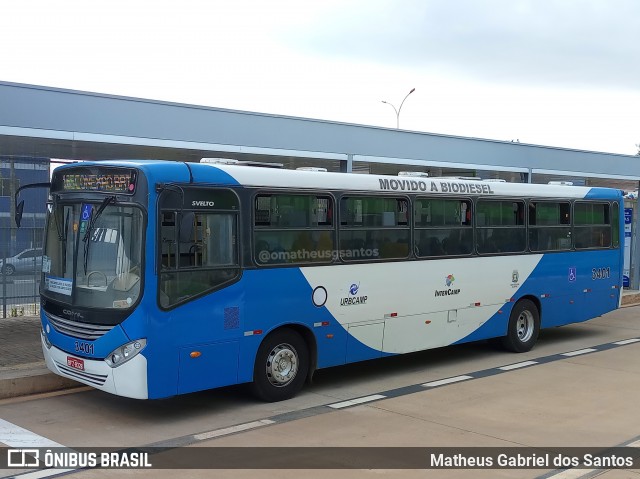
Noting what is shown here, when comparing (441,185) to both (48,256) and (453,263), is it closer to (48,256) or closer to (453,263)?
(453,263)

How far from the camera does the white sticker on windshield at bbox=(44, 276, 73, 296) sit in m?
8.57

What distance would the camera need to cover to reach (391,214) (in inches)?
420

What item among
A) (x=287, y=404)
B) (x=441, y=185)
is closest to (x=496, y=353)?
(x=441, y=185)

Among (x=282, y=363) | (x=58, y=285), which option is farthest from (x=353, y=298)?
(x=58, y=285)

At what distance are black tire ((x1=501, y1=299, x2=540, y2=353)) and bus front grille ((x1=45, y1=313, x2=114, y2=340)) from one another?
7.25 meters

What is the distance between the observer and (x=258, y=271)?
896cm

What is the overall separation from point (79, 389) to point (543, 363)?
718 centimetres

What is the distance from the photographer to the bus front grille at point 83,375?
26.9ft

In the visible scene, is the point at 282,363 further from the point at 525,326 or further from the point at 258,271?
the point at 525,326

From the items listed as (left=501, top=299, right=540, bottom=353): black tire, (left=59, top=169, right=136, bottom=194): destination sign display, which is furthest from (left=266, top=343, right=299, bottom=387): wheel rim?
(left=501, top=299, right=540, bottom=353): black tire

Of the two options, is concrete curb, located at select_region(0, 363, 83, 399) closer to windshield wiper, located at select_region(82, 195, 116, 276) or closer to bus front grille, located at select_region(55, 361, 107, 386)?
bus front grille, located at select_region(55, 361, 107, 386)

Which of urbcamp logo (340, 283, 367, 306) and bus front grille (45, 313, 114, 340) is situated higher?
urbcamp logo (340, 283, 367, 306)

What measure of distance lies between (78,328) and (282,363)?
8.19 ft

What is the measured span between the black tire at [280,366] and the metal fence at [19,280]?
6990mm
